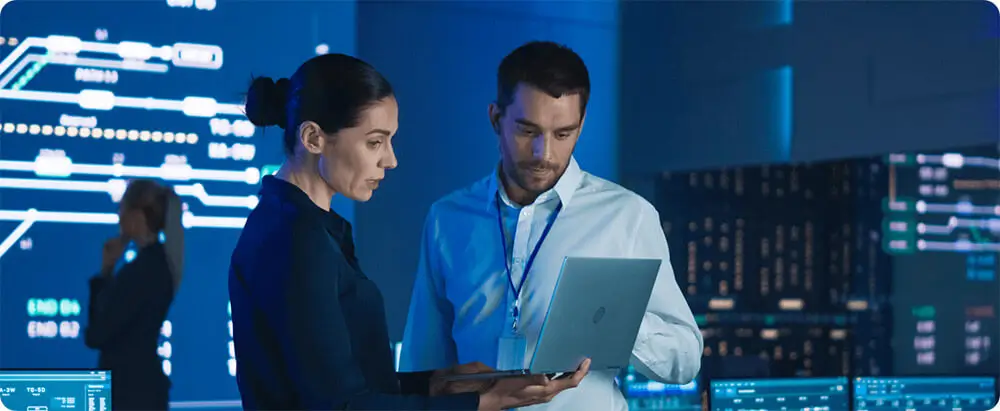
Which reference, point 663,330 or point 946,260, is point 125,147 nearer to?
point 663,330

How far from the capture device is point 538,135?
232 centimetres

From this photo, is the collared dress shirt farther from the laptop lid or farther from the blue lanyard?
the laptop lid

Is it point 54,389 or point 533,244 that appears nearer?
point 533,244

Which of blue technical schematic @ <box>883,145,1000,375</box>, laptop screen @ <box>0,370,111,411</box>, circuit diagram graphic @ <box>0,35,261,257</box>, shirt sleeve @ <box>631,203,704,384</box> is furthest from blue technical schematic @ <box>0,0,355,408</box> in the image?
blue technical schematic @ <box>883,145,1000,375</box>

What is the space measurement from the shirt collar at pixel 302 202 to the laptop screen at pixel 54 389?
980 millimetres

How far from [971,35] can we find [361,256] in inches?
100

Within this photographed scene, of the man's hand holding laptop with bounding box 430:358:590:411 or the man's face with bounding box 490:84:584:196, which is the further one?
the man's face with bounding box 490:84:584:196

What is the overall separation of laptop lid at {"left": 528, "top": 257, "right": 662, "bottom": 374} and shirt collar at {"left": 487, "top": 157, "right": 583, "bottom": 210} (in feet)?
1.19

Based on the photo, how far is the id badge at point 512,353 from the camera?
2104 mm

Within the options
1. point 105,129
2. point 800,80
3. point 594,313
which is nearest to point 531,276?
point 594,313

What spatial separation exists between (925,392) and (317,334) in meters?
1.75

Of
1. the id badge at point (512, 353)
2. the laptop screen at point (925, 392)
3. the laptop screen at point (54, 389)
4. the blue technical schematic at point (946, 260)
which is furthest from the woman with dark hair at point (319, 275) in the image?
the blue technical schematic at point (946, 260)

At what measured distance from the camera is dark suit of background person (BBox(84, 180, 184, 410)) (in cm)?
346

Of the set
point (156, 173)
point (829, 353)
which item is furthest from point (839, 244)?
point (156, 173)
